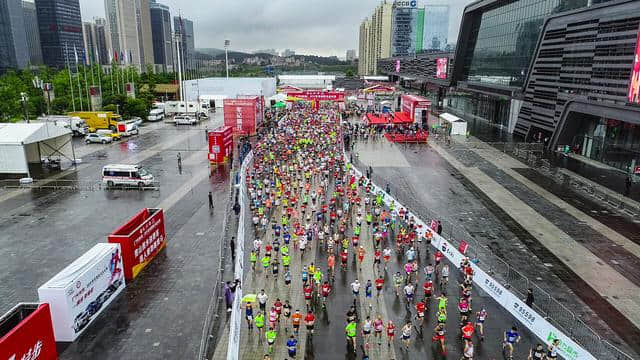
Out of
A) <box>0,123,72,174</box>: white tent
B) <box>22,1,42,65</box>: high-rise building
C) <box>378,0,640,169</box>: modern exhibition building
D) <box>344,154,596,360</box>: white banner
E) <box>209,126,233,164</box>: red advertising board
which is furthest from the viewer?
<box>22,1,42,65</box>: high-rise building

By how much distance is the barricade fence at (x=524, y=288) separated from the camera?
42.4 ft

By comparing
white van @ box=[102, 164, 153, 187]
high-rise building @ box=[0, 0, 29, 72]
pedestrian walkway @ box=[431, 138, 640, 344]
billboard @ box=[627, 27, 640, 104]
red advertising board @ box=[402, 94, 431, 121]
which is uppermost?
high-rise building @ box=[0, 0, 29, 72]

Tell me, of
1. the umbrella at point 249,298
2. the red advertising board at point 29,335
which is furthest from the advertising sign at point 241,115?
the red advertising board at point 29,335

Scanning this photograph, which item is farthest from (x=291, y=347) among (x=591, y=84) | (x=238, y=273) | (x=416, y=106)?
(x=416, y=106)

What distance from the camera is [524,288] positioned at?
1658cm

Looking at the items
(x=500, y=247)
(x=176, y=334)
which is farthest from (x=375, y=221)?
(x=176, y=334)

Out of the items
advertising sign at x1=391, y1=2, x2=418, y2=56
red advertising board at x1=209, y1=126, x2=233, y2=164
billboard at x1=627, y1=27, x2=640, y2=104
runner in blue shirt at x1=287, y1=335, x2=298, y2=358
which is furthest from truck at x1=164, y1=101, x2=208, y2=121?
advertising sign at x1=391, y1=2, x2=418, y2=56

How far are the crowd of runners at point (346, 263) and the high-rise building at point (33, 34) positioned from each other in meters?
176

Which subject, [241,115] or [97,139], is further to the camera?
[241,115]

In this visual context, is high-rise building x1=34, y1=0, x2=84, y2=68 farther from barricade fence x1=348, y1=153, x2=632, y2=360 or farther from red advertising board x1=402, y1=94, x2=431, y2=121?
barricade fence x1=348, y1=153, x2=632, y2=360

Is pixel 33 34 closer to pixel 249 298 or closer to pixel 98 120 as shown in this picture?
pixel 98 120

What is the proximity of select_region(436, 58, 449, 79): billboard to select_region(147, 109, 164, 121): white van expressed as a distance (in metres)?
52.7

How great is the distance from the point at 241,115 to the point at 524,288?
41305 millimetres

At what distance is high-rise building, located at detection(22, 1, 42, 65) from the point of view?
16612 centimetres
